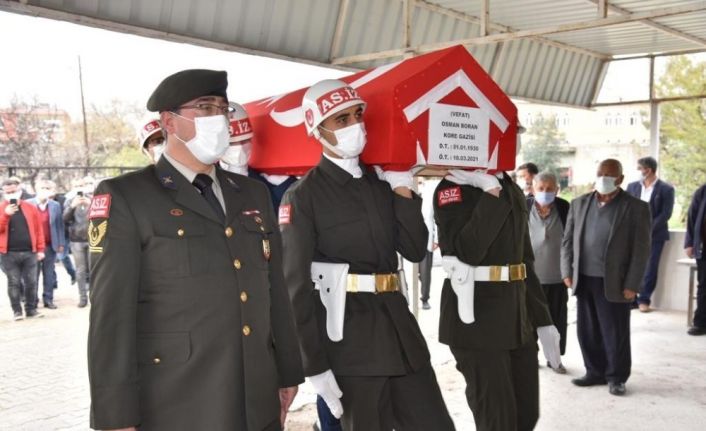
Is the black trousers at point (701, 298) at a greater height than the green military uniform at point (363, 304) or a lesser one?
lesser

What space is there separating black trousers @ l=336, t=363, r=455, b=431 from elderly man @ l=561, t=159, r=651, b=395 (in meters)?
2.61

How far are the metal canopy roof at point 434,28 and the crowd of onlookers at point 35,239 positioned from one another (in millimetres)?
3622

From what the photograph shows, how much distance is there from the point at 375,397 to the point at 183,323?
3.04 feet

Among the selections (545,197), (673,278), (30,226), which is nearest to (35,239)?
(30,226)

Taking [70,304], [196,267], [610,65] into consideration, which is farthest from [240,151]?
[610,65]

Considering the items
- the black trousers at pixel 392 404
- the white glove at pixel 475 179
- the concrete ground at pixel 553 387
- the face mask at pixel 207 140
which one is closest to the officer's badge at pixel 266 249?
the face mask at pixel 207 140

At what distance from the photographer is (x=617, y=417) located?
4.05 meters

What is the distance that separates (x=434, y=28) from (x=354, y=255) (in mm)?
6037

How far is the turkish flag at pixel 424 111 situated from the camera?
2.40 metres

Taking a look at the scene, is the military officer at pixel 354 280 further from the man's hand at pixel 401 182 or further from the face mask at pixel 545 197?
the face mask at pixel 545 197

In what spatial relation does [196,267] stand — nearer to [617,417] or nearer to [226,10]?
[617,417]

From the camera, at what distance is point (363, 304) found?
7.82 ft

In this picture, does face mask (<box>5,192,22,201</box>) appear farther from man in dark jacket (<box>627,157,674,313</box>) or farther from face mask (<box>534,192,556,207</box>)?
man in dark jacket (<box>627,157,674,313</box>)

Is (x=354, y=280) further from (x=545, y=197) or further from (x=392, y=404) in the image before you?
(x=545, y=197)
